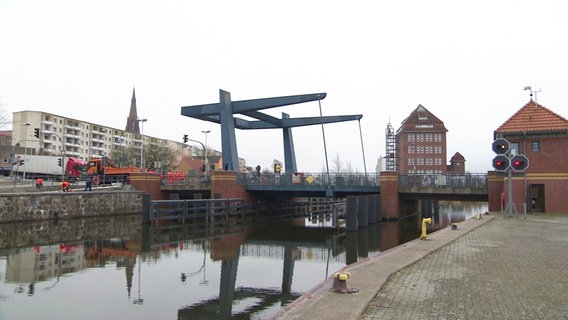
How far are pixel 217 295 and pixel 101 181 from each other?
35.0 m

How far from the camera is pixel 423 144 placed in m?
90.8

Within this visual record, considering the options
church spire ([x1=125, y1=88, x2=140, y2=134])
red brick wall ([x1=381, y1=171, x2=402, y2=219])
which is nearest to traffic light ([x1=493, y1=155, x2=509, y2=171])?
red brick wall ([x1=381, y1=171, x2=402, y2=219])

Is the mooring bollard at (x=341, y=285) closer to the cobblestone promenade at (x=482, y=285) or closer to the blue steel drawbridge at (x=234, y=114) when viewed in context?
the cobblestone promenade at (x=482, y=285)

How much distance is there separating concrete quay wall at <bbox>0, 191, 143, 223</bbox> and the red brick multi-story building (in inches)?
2731

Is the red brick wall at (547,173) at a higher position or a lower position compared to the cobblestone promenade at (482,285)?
higher

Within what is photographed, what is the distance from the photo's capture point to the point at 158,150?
73.0m

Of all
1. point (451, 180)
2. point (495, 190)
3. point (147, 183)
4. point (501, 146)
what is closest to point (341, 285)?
point (501, 146)

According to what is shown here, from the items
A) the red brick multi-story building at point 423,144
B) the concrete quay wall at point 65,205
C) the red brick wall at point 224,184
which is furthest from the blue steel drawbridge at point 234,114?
the red brick multi-story building at point 423,144

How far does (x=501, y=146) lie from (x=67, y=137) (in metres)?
95.6

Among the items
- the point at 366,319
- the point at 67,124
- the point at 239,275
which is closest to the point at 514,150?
the point at 239,275

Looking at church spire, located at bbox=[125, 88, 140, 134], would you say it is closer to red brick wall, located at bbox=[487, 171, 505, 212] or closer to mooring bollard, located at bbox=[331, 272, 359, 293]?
red brick wall, located at bbox=[487, 171, 505, 212]

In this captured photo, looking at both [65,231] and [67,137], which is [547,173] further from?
[67,137]

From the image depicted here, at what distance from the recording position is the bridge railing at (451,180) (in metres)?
27.5

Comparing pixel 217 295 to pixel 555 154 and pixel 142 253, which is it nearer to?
pixel 142 253
